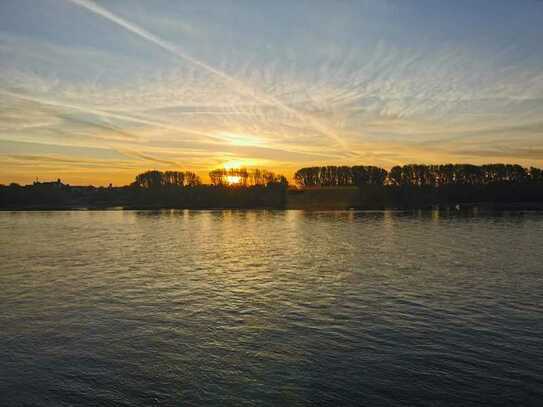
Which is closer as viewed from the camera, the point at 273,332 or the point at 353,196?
the point at 273,332

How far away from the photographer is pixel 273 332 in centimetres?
1864

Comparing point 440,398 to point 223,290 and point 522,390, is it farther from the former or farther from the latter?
point 223,290

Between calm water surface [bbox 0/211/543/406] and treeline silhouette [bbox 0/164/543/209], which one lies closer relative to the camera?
calm water surface [bbox 0/211/543/406]

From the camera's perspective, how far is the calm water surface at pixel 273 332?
13445mm

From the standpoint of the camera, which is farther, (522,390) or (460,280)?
(460,280)

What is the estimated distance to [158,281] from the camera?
29.2 m

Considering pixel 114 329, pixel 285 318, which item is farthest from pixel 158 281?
pixel 285 318

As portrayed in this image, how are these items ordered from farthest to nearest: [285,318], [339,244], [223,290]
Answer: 1. [339,244]
2. [223,290]
3. [285,318]

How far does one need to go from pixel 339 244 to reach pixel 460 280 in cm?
2093

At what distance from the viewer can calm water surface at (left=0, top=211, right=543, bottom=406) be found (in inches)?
529

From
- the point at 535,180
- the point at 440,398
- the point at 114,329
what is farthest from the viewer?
the point at 535,180

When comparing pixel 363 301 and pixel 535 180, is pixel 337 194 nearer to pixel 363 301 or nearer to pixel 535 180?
pixel 535 180

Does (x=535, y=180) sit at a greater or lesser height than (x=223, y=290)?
greater

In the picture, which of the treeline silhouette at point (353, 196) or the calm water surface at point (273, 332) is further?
the treeline silhouette at point (353, 196)
